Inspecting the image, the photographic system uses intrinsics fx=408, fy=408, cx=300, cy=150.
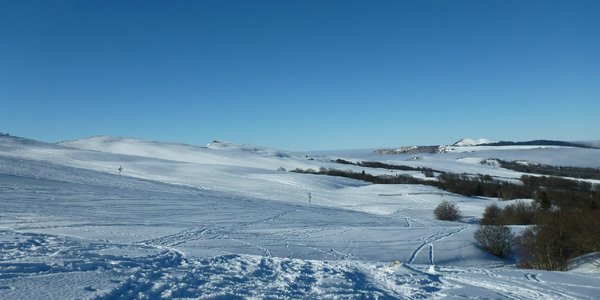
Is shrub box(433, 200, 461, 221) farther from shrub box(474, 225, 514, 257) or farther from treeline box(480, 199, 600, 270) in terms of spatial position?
shrub box(474, 225, 514, 257)

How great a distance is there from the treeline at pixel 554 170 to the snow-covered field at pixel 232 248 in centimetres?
5734

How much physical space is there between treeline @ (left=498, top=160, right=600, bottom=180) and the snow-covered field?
188 feet

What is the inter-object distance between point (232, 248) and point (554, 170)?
4454 inches

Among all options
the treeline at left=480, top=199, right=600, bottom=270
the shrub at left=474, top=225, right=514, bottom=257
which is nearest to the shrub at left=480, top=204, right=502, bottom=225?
the treeline at left=480, top=199, right=600, bottom=270

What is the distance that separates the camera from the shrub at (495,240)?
29000 millimetres

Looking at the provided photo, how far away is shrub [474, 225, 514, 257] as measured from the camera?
29000 mm

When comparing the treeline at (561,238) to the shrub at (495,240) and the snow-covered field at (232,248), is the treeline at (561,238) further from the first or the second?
the snow-covered field at (232,248)

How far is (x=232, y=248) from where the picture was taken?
1769 cm

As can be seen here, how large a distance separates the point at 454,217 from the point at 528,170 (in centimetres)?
7518

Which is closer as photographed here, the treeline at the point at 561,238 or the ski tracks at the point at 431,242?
the ski tracks at the point at 431,242

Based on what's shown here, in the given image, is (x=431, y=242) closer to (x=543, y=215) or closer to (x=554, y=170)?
(x=543, y=215)

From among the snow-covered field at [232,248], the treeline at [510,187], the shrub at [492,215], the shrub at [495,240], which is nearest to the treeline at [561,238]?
the shrub at [495,240]

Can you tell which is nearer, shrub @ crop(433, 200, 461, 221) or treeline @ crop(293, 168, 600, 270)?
treeline @ crop(293, 168, 600, 270)

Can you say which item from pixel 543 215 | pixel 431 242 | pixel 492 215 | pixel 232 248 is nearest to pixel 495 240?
pixel 431 242
